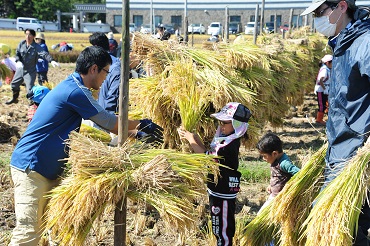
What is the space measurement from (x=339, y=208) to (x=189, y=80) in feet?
6.40

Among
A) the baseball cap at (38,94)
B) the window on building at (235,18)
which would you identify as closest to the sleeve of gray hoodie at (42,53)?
the baseball cap at (38,94)

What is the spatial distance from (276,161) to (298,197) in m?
0.83

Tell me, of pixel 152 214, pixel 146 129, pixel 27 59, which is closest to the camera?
pixel 146 129

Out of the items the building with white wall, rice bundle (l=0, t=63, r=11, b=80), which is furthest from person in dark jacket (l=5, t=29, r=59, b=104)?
the building with white wall

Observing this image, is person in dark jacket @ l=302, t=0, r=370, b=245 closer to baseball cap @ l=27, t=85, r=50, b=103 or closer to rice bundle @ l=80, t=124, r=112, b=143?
rice bundle @ l=80, t=124, r=112, b=143

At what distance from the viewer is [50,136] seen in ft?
11.4

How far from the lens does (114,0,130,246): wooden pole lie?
10.5 feet

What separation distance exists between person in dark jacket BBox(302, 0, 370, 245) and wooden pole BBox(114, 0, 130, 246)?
1.15 meters

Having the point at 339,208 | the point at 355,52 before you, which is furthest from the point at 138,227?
the point at 355,52

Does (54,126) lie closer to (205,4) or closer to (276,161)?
(276,161)

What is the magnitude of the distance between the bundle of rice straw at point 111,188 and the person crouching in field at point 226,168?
0.69 m

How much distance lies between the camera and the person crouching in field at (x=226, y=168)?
3936 millimetres

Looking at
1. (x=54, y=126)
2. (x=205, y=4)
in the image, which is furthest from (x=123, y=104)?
(x=205, y=4)

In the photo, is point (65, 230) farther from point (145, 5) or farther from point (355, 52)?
point (145, 5)
